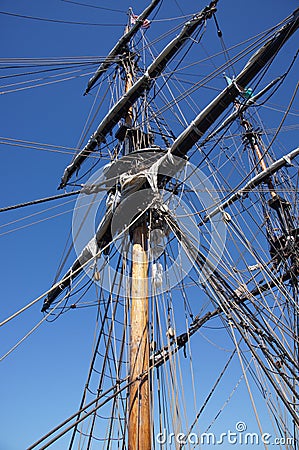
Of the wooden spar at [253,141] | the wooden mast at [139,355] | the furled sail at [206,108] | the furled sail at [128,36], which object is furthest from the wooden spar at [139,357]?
the wooden spar at [253,141]

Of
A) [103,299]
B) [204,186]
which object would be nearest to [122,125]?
[204,186]

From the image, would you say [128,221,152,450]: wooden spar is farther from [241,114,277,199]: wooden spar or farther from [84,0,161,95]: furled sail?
[241,114,277,199]: wooden spar

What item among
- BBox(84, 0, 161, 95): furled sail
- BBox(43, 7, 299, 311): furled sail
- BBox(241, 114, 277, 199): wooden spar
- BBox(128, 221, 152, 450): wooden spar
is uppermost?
BBox(241, 114, 277, 199): wooden spar

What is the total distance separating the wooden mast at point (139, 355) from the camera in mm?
4055

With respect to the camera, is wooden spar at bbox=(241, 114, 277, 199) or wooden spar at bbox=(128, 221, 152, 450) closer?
wooden spar at bbox=(128, 221, 152, 450)

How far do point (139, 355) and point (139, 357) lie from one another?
25 millimetres

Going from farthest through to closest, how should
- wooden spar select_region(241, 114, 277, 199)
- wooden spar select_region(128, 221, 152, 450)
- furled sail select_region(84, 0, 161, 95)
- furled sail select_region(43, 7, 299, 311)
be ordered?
wooden spar select_region(241, 114, 277, 199) → furled sail select_region(84, 0, 161, 95) → furled sail select_region(43, 7, 299, 311) → wooden spar select_region(128, 221, 152, 450)

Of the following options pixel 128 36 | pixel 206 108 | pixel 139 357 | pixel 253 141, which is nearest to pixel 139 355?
pixel 139 357

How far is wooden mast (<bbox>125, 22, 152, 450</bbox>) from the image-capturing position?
4055 mm

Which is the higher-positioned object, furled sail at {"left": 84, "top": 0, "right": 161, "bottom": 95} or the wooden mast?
furled sail at {"left": 84, "top": 0, "right": 161, "bottom": 95}

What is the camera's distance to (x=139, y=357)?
4.67 meters

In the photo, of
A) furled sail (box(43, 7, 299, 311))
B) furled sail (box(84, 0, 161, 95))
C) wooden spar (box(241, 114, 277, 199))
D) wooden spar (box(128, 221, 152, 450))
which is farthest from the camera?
wooden spar (box(241, 114, 277, 199))

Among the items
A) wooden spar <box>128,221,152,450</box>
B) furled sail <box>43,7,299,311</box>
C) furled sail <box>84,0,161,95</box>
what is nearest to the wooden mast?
wooden spar <box>128,221,152,450</box>

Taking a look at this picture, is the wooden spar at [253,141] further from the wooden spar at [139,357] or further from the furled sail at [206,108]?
the wooden spar at [139,357]
